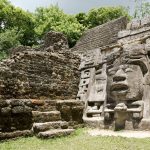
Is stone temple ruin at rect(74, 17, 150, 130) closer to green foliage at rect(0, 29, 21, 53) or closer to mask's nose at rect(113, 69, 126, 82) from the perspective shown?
mask's nose at rect(113, 69, 126, 82)

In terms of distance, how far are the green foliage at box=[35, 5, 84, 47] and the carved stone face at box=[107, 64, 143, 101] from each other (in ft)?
62.2

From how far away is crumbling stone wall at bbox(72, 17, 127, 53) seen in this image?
51.8ft

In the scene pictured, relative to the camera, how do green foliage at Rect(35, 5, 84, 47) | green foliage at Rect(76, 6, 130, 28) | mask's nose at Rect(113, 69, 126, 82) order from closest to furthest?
mask's nose at Rect(113, 69, 126, 82) → green foliage at Rect(35, 5, 84, 47) → green foliage at Rect(76, 6, 130, 28)

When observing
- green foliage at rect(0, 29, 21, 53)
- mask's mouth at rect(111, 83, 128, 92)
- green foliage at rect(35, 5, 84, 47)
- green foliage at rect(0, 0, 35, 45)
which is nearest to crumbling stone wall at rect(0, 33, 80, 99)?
mask's mouth at rect(111, 83, 128, 92)

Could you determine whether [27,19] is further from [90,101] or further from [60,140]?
[60,140]

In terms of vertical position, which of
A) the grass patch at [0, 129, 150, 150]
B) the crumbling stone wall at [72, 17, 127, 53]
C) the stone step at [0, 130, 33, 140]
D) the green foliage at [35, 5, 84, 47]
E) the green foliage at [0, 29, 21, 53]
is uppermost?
the green foliage at [35, 5, 84, 47]

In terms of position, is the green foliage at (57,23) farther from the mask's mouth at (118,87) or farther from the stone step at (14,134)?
the stone step at (14,134)

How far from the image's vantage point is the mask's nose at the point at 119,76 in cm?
792

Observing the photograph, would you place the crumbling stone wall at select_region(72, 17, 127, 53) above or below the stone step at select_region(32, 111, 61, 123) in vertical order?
above

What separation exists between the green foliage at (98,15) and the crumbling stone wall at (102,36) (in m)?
12.4

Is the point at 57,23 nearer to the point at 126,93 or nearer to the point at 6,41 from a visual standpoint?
the point at 6,41

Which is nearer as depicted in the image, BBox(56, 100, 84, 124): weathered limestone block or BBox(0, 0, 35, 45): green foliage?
BBox(56, 100, 84, 124): weathered limestone block

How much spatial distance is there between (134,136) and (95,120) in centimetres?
229

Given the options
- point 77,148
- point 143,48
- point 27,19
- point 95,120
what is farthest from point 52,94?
point 27,19
